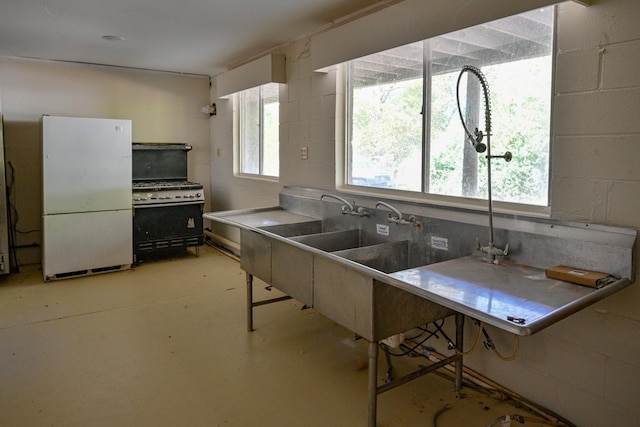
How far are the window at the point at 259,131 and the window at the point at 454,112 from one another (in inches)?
53.6

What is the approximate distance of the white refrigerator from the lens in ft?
14.0

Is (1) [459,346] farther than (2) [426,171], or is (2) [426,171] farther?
(2) [426,171]

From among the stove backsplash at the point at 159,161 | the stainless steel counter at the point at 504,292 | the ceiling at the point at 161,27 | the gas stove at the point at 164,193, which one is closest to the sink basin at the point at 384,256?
the stainless steel counter at the point at 504,292

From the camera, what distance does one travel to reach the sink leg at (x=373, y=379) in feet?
6.47

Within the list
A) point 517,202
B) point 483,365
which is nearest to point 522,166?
point 517,202

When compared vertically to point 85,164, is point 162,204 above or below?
below

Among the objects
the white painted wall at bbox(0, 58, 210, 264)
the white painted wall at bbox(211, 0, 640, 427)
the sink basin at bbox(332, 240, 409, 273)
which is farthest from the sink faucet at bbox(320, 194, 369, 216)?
the white painted wall at bbox(0, 58, 210, 264)

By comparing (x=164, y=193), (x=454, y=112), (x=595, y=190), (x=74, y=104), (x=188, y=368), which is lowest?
(x=188, y=368)

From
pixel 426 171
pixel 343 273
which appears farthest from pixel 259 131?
pixel 343 273

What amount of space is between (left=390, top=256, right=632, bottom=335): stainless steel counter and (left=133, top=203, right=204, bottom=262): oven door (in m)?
3.73

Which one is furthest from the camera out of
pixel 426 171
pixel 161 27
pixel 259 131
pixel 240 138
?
pixel 240 138

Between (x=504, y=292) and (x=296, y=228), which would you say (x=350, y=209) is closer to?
(x=296, y=228)

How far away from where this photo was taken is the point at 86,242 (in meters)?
4.48

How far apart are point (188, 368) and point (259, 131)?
2875mm
